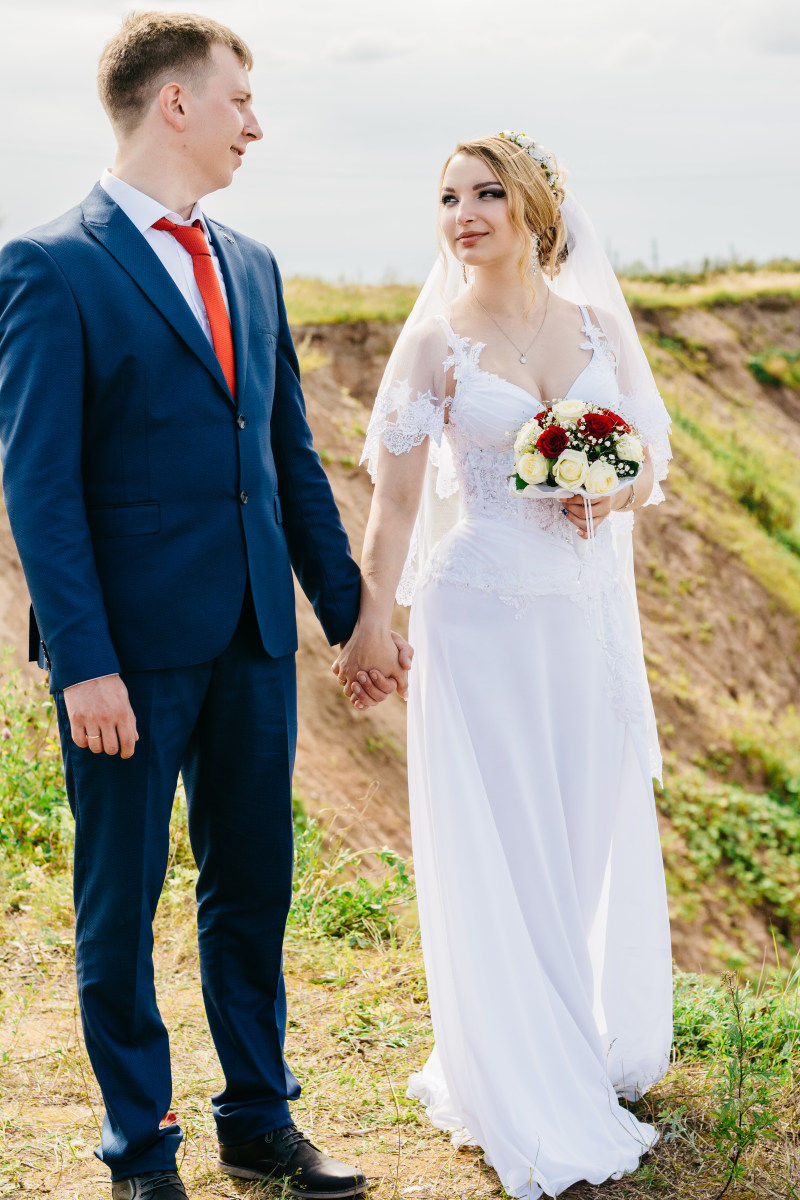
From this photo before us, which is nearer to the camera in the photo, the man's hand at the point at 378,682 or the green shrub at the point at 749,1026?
the man's hand at the point at 378,682

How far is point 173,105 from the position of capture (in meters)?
2.46

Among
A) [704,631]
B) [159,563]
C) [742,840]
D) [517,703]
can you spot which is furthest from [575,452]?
[704,631]

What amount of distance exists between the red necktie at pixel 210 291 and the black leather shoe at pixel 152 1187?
185cm

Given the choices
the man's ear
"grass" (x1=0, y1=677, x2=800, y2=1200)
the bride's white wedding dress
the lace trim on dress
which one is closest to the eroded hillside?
"grass" (x1=0, y1=677, x2=800, y2=1200)

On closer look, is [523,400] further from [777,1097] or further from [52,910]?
[52,910]

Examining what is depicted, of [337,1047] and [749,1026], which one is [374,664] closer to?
[337,1047]

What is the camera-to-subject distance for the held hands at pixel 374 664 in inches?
116

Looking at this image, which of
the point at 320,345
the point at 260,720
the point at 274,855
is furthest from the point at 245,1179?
the point at 320,345

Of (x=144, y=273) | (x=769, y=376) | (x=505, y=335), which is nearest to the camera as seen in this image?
(x=144, y=273)

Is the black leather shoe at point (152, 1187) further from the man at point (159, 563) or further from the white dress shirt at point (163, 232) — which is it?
the white dress shirt at point (163, 232)

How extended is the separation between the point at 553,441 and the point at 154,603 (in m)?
1.10

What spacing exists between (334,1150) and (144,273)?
2.40 metres

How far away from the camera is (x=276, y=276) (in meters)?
2.97

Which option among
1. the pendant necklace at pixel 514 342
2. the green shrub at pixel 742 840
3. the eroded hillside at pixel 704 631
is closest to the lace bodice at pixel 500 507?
the pendant necklace at pixel 514 342
